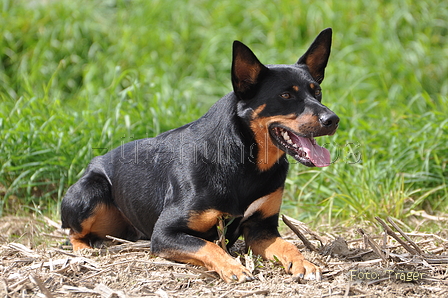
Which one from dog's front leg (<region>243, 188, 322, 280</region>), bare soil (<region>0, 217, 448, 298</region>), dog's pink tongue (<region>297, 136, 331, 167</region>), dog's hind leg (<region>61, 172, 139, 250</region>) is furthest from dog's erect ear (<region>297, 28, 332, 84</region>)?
dog's hind leg (<region>61, 172, 139, 250</region>)

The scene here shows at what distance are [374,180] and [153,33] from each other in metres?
4.24

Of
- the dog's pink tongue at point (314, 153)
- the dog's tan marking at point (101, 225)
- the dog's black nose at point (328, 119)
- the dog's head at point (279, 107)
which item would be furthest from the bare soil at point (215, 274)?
the dog's black nose at point (328, 119)

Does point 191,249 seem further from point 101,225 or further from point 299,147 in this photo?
point 101,225

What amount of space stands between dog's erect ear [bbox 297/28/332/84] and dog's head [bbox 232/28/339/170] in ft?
0.93

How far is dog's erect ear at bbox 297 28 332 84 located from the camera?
135 inches

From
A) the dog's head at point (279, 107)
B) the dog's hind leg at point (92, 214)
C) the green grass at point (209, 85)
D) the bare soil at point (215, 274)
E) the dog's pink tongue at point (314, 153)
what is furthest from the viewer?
the green grass at point (209, 85)

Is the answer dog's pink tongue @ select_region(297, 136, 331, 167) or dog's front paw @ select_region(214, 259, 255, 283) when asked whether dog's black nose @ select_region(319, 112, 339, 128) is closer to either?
dog's pink tongue @ select_region(297, 136, 331, 167)

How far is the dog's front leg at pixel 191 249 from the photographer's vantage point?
2.91 m

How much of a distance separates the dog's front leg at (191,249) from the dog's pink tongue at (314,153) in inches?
28.6

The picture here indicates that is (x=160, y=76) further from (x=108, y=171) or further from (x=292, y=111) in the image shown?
(x=292, y=111)

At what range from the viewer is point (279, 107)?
308 centimetres

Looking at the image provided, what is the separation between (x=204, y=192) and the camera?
10.3ft

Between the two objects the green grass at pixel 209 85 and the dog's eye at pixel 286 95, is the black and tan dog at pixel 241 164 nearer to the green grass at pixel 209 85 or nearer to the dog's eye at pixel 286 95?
the dog's eye at pixel 286 95

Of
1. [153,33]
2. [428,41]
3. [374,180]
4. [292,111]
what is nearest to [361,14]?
[428,41]
